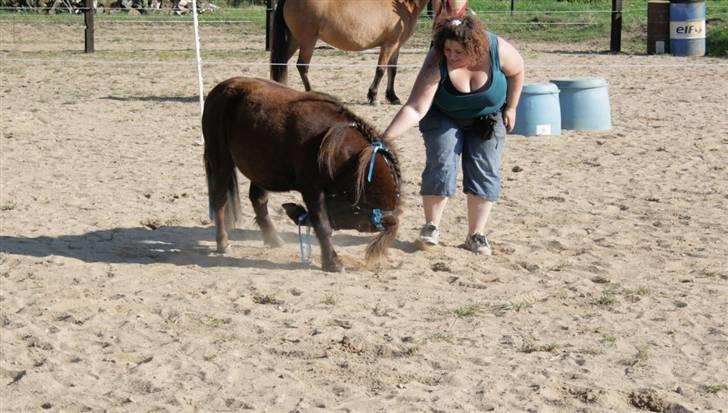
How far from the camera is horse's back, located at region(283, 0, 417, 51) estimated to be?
13.1 meters

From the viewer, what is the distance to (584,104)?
11.1 m

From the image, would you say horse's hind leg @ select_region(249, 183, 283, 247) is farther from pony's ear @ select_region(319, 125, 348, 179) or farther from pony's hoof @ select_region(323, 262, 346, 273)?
pony's ear @ select_region(319, 125, 348, 179)

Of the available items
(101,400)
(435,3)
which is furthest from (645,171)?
(101,400)

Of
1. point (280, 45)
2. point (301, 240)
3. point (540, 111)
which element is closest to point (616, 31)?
Answer: point (280, 45)

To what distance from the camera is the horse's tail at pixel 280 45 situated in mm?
13023

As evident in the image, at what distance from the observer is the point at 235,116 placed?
650 centimetres

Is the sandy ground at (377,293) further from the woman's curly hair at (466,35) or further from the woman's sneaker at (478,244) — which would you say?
the woman's curly hair at (466,35)

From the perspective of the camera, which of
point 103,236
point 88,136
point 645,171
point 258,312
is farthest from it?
point 88,136

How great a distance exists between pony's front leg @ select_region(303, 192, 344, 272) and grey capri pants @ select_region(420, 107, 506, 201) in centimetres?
85

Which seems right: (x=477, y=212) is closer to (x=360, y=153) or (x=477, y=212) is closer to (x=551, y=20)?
(x=360, y=153)

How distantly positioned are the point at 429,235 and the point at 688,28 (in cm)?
1279

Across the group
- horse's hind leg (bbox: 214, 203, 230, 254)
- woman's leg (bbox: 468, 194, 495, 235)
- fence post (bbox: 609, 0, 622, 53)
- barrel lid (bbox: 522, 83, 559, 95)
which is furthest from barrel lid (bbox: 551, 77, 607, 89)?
fence post (bbox: 609, 0, 622, 53)

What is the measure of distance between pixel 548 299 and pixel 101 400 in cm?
245

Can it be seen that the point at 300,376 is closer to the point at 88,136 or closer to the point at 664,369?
the point at 664,369
